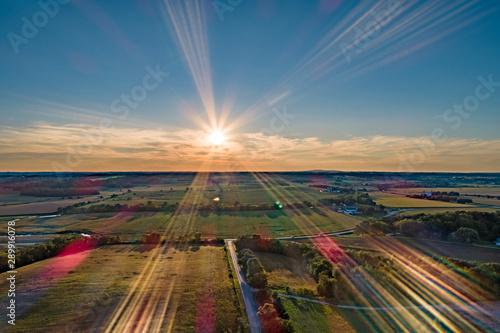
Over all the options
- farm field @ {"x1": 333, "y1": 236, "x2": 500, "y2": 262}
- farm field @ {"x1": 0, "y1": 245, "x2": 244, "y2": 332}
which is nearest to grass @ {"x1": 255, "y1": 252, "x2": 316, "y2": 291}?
farm field @ {"x1": 0, "y1": 245, "x2": 244, "y2": 332}

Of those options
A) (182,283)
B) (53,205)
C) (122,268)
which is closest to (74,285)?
(122,268)

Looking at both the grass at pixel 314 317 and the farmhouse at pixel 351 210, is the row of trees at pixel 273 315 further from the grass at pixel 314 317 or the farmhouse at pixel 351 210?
Answer: the farmhouse at pixel 351 210

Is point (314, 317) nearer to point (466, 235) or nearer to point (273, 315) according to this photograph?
point (273, 315)

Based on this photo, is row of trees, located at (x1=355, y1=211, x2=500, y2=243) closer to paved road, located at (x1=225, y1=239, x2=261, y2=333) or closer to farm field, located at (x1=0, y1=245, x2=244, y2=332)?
paved road, located at (x1=225, y1=239, x2=261, y2=333)

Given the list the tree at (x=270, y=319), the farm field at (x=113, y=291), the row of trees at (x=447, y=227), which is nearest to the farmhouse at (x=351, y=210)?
the row of trees at (x=447, y=227)

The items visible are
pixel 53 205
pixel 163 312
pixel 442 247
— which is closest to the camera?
pixel 163 312

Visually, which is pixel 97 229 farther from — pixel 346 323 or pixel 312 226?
pixel 346 323

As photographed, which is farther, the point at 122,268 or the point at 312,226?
the point at 312,226

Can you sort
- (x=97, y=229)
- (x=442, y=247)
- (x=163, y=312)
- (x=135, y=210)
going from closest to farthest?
(x=163, y=312)
(x=442, y=247)
(x=97, y=229)
(x=135, y=210)
